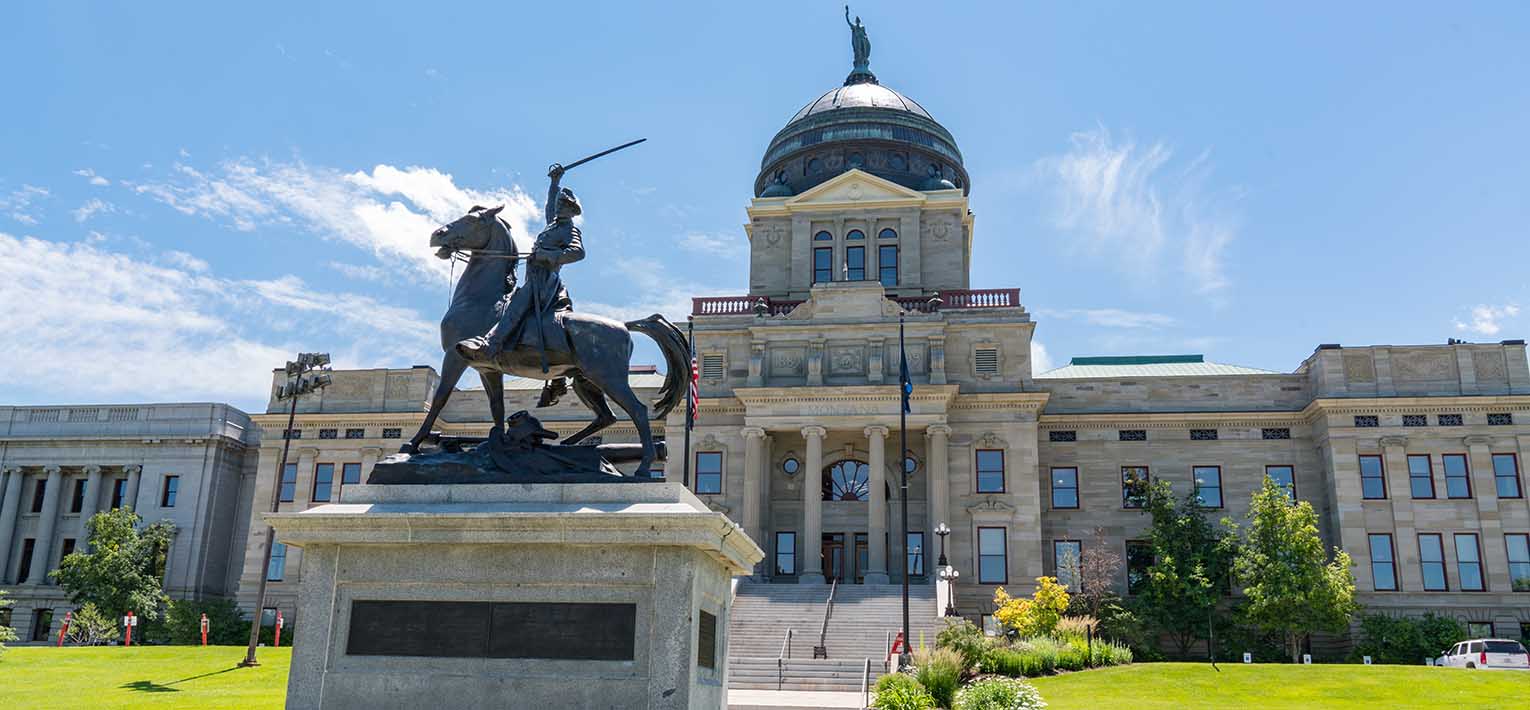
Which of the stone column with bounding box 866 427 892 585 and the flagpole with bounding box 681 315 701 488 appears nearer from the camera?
the flagpole with bounding box 681 315 701 488

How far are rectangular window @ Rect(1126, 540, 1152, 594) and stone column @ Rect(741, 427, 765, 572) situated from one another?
16215 mm

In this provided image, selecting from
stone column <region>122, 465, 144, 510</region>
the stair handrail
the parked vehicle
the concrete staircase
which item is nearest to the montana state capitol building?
stone column <region>122, 465, 144, 510</region>

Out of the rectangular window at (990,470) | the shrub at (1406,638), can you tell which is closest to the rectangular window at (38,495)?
the rectangular window at (990,470)

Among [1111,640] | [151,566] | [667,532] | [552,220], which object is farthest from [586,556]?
[151,566]

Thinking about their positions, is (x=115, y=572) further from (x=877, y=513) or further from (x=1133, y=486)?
(x=1133, y=486)

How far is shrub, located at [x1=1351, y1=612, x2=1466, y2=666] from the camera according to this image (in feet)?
147

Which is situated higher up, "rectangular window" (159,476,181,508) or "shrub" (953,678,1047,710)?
"rectangular window" (159,476,181,508)

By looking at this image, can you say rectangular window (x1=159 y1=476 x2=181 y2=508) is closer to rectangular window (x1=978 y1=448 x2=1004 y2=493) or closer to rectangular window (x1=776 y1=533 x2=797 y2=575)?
rectangular window (x1=776 y1=533 x2=797 y2=575)

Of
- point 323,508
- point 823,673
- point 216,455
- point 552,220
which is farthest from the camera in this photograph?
point 216,455

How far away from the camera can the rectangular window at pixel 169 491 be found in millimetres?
62031

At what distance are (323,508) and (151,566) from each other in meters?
55.0

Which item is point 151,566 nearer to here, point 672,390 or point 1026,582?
point 1026,582

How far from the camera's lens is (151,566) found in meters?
58.6

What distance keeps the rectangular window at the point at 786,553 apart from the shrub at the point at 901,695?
24423mm
